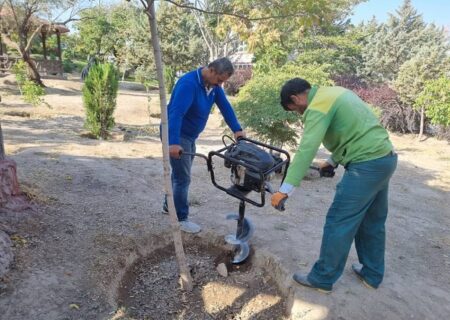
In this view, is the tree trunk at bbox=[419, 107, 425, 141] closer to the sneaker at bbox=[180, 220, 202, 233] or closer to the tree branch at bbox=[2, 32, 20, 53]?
the sneaker at bbox=[180, 220, 202, 233]

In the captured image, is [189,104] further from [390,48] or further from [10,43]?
[390,48]

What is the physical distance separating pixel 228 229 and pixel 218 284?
2.48 ft

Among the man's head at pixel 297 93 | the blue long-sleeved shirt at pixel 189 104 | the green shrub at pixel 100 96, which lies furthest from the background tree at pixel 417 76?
the man's head at pixel 297 93

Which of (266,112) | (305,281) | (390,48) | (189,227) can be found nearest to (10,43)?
(266,112)

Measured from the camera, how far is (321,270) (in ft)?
9.56

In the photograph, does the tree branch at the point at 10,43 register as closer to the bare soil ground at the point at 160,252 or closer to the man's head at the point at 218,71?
the bare soil ground at the point at 160,252

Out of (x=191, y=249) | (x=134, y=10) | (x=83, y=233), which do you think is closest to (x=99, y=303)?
(x=83, y=233)

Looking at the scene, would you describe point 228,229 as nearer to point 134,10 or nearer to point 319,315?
point 319,315

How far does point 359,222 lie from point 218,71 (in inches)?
66.0

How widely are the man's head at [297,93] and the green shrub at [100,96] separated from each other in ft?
20.9

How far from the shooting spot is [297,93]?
262cm

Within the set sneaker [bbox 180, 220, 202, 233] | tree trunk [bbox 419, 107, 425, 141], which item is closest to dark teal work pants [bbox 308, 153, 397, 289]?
sneaker [bbox 180, 220, 202, 233]

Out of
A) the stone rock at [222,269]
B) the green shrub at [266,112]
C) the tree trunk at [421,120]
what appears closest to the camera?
the stone rock at [222,269]

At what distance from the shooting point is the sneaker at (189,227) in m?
3.97
